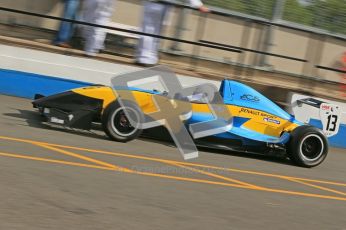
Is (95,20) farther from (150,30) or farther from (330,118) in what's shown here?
(330,118)

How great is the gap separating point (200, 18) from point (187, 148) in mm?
4716

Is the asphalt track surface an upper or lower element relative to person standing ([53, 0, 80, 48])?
lower

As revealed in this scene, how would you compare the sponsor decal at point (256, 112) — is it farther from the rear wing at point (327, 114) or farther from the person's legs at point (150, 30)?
the person's legs at point (150, 30)

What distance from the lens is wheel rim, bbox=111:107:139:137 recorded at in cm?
807

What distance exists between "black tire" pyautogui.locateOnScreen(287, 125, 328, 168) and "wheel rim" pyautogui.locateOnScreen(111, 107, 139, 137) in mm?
2365

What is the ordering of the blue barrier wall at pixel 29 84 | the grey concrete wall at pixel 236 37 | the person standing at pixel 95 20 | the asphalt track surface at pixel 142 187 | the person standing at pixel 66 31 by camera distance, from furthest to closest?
the grey concrete wall at pixel 236 37, the person standing at pixel 66 31, the person standing at pixel 95 20, the blue barrier wall at pixel 29 84, the asphalt track surface at pixel 142 187

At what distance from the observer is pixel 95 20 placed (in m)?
11.8

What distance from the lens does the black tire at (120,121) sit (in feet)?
26.4

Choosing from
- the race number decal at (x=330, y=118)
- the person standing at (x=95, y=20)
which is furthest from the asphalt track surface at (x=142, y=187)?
the person standing at (x=95, y=20)

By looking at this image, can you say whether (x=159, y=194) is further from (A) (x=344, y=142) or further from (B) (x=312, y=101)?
(A) (x=344, y=142)

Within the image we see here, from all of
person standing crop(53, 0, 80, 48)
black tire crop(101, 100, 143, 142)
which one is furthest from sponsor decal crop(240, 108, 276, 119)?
person standing crop(53, 0, 80, 48)

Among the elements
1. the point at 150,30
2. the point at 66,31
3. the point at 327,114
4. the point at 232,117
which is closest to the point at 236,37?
the point at 150,30

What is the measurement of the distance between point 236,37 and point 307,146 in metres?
4.72

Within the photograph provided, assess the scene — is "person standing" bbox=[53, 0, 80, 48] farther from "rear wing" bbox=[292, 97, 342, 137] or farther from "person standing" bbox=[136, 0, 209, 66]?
"rear wing" bbox=[292, 97, 342, 137]
